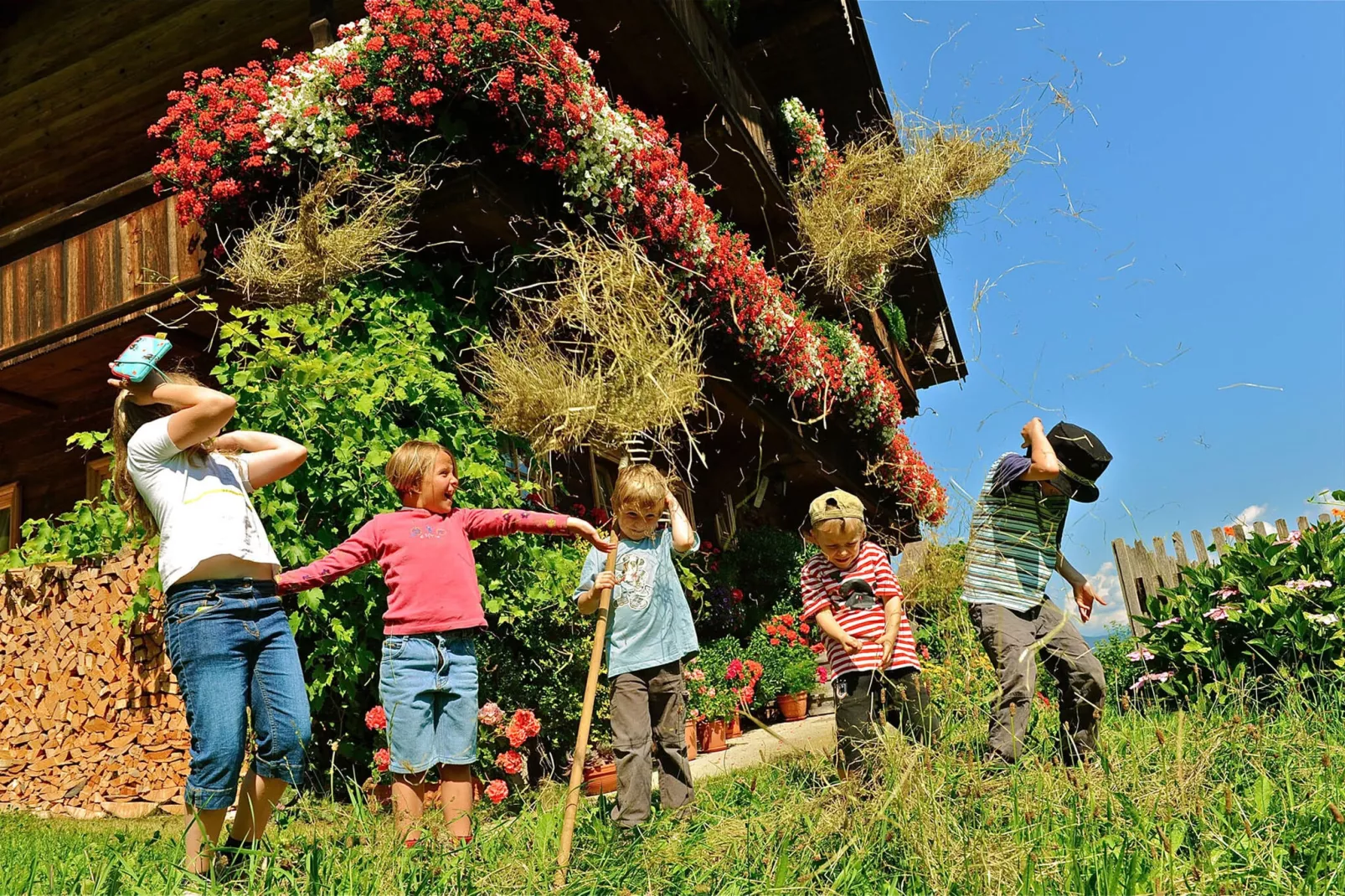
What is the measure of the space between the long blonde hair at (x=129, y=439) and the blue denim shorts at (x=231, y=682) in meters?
0.36

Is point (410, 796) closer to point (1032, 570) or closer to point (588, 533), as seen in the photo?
point (588, 533)

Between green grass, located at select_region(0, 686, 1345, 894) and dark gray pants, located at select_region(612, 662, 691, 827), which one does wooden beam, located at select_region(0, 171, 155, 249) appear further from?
dark gray pants, located at select_region(612, 662, 691, 827)

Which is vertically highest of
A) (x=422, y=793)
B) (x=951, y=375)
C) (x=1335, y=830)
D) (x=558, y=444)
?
(x=951, y=375)

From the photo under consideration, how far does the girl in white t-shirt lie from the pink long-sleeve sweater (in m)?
0.34

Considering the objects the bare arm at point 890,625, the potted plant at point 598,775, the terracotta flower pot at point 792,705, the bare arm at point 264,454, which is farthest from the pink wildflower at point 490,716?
the terracotta flower pot at point 792,705

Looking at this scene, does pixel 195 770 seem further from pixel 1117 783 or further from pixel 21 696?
pixel 21 696

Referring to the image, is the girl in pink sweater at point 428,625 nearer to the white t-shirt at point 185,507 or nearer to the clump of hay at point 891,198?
the white t-shirt at point 185,507

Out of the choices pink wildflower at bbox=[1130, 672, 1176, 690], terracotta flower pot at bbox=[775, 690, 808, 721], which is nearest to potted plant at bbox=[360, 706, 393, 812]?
pink wildflower at bbox=[1130, 672, 1176, 690]

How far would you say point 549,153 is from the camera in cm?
571

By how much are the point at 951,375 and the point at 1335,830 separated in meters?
18.5

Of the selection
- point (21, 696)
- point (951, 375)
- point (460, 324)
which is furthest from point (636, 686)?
point (951, 375)

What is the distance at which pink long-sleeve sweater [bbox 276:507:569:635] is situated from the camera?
3305mm

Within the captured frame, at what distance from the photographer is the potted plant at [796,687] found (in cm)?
866

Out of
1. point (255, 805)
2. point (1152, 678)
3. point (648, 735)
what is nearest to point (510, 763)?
point (648, 735)
